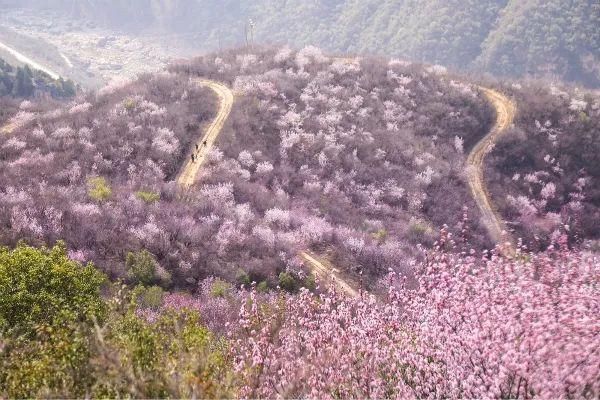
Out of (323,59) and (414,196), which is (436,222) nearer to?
(414,196)

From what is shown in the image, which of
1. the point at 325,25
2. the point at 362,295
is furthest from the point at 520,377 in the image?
the point at 325,25

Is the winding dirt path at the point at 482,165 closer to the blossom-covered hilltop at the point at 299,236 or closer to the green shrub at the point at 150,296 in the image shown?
the blossom-covered hilltop at the point at 299,236

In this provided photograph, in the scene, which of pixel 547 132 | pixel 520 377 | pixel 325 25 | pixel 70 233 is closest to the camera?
pixel 520 377

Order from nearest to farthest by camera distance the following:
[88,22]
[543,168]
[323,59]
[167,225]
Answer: [167,225] → [543,168] → [323,59] → [88,22]

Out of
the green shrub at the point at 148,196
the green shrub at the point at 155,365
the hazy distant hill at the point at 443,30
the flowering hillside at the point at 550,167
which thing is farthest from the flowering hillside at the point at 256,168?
the hazy distant hill at the point at 443,30

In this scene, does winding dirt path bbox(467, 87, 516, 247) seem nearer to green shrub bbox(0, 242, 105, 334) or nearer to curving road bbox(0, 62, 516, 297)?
curving road bbox(0, 62, 516, 297)

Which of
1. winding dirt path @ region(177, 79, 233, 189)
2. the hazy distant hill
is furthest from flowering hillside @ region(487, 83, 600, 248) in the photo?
the hazy distant hill
